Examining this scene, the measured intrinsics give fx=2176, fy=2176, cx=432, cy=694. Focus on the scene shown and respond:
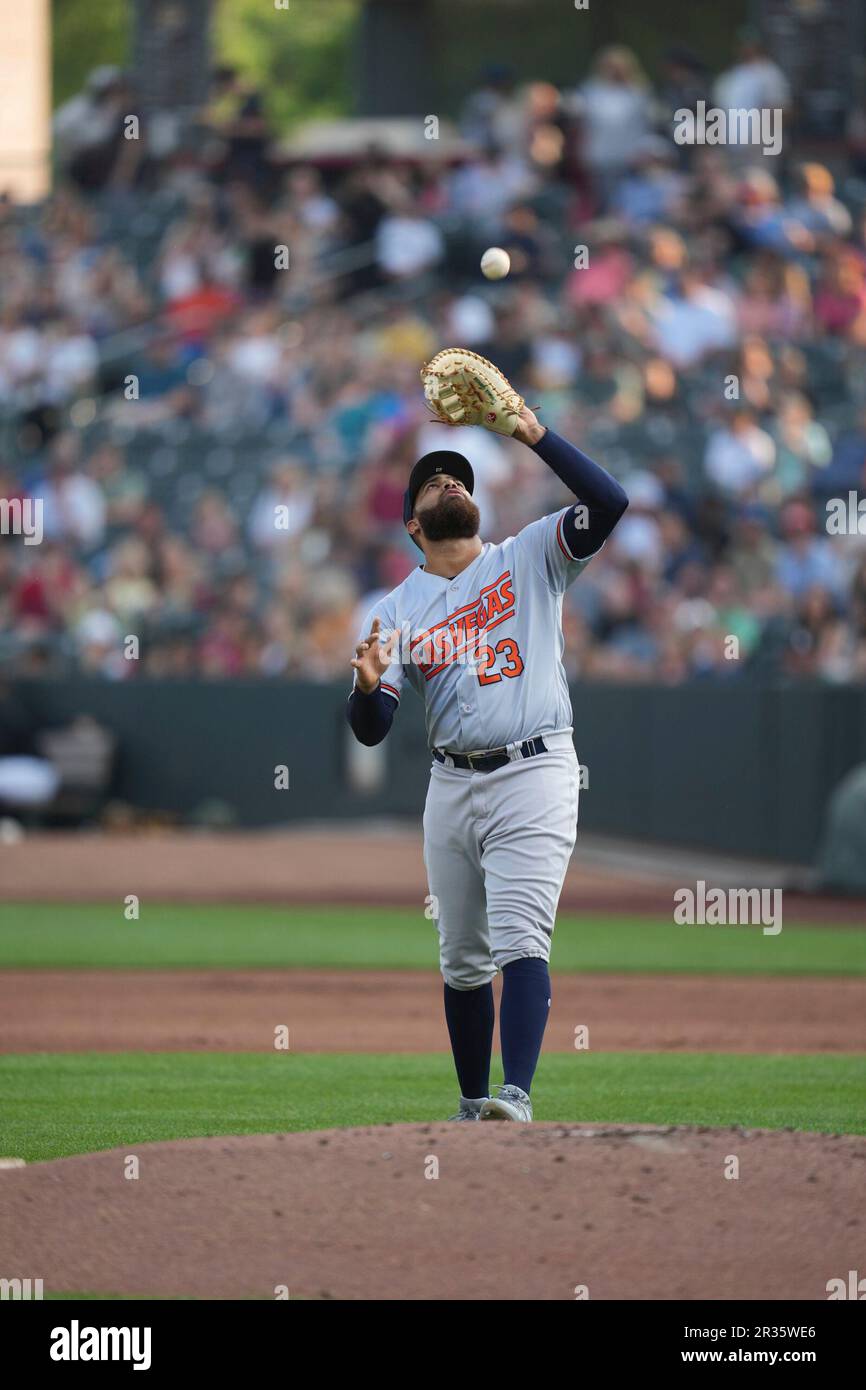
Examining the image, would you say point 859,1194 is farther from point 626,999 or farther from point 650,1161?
point 626,999

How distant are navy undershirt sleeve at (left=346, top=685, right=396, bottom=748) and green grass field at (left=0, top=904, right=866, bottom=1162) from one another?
1411mm

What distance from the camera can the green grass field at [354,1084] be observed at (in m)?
7.19

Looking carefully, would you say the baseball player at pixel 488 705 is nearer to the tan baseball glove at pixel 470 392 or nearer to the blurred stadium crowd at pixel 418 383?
the tan baseball glove at pixel 470 392

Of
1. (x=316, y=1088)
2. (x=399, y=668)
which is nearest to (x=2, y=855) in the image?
(x=316, y=1088)

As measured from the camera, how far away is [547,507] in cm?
1698

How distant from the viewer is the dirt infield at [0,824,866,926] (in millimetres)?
15047

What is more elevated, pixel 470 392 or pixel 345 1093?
pixel 470 392

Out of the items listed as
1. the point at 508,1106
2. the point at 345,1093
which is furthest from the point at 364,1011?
the point at 508,1106

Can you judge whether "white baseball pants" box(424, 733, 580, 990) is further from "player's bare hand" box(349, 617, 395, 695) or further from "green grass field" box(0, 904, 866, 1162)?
"green grass field" box(0, 904, 866, 1162)

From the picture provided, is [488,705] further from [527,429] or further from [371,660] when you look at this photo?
[527,429]

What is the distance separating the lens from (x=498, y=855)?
6.23 meters

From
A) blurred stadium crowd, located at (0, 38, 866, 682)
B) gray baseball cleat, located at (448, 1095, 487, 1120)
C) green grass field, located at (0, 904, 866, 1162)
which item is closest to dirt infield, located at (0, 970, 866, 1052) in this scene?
green grass field, located at (0, 904, 866, 1162)

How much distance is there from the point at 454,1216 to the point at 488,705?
1.71 metres
